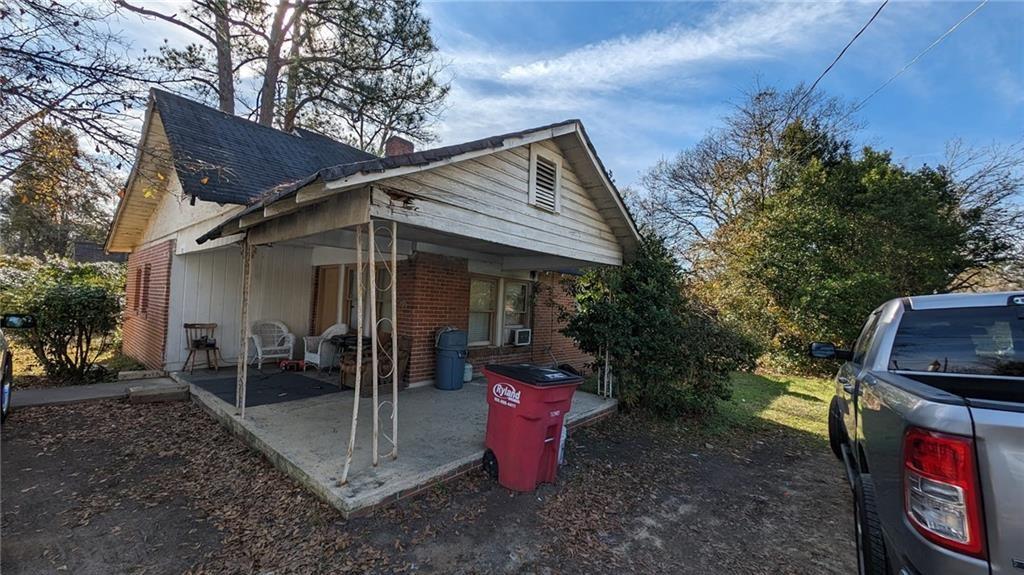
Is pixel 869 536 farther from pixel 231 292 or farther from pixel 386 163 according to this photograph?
pixel 231 292

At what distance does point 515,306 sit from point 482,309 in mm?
1094

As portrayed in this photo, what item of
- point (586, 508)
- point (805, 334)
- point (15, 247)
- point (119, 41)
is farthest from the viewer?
point (15, 247)

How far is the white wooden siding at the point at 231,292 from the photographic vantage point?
832cm

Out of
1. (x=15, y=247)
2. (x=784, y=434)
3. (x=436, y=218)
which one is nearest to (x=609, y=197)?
(x=436, y=218)

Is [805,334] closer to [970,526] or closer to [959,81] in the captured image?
[959,81]

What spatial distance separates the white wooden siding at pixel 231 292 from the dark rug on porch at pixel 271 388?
1.47m

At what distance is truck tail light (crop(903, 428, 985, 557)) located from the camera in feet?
5.26

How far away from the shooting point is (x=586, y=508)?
158 inches

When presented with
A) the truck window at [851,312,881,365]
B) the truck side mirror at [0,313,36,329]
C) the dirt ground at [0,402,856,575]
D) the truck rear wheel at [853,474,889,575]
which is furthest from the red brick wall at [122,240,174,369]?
the truck window at [851,312,881,365]

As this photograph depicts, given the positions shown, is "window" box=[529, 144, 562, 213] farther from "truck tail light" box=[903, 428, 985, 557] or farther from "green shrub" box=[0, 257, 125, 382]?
"green shrub" box=[0, 257, 125, 382]

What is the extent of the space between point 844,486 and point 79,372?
12.2m

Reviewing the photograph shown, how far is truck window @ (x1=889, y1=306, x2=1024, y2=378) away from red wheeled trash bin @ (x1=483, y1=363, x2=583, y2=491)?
2.53m

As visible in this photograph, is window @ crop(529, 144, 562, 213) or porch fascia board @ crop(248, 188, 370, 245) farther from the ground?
window @ crop(529, 144, 562, 213)

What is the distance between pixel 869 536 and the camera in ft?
8.51
